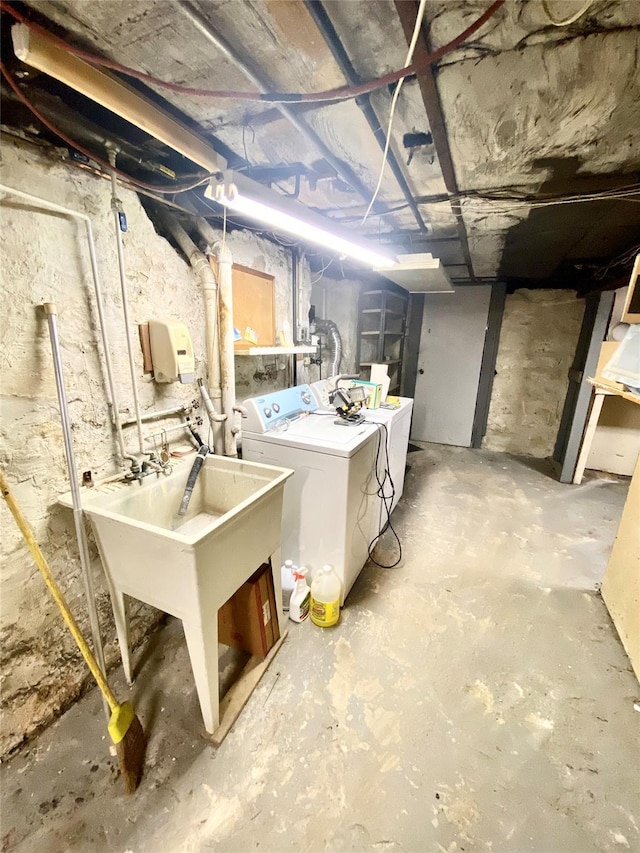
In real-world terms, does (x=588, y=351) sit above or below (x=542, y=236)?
below

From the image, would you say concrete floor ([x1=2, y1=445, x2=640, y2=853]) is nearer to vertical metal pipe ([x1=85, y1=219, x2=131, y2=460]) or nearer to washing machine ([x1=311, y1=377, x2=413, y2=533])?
washing machine ([x1=311, y1=377, x2=413, y2=533])

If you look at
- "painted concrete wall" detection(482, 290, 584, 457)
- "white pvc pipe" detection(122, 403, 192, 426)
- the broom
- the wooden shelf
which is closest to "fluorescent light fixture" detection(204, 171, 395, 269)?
the wooden shelf

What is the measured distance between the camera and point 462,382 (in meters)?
4.52

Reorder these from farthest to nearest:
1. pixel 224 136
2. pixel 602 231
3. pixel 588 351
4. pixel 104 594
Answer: pixel 588 351
pixel 602 231
pixel 104 594
pixel 224 136

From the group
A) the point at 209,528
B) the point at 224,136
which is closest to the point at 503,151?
the point at 224,136

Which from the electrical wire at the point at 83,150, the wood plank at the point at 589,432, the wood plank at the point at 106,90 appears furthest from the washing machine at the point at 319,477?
the wood plank at the point at 589,432

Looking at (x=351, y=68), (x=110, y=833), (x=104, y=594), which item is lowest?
(x=110, y=833)

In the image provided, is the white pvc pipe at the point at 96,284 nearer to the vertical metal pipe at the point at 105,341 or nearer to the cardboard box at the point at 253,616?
the vertical metal pipe at the point at 105,341

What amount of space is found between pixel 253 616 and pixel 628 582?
1904 mm

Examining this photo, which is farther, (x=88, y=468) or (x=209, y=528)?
(x=88, y=468)

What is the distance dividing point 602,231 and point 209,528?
298 centimetres

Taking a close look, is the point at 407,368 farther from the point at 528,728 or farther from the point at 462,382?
the point at 528,728

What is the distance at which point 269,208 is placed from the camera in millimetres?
1354

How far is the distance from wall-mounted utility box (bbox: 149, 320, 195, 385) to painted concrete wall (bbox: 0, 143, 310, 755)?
0.10 m
